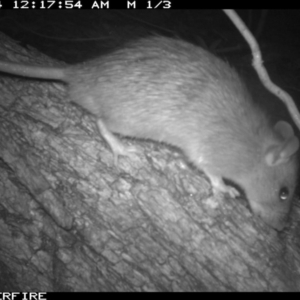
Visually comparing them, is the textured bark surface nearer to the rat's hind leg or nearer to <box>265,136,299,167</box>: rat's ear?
the rat's hind leg

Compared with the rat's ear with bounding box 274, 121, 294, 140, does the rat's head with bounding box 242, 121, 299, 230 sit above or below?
below

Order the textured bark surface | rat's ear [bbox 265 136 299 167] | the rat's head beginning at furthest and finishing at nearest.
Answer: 1. the rat's head
2. rat's ear [bbox 265 136 299 167]
3. the textured bark surface

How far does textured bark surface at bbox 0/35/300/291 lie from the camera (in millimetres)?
2348

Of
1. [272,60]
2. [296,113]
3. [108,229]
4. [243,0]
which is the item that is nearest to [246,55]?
[272,60]

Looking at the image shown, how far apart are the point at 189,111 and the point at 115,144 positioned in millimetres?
799

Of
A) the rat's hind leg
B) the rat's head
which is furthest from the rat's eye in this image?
the rat's hind leg

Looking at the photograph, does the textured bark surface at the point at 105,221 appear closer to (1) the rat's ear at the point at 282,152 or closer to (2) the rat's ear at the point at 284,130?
(1) the rat's ear at the point at 282,152

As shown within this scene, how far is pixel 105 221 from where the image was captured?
255 centimetres

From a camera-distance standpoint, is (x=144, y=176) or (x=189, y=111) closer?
(x=144, y=176)

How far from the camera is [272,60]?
4914mm

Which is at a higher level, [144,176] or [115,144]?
[115,144]

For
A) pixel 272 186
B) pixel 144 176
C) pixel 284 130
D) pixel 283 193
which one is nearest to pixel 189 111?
pixel 144 176

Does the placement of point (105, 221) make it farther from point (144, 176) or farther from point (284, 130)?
point (284, 130)

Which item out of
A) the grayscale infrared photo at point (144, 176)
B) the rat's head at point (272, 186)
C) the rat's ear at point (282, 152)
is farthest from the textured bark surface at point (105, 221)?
the rat's ear at point (282, 152)
